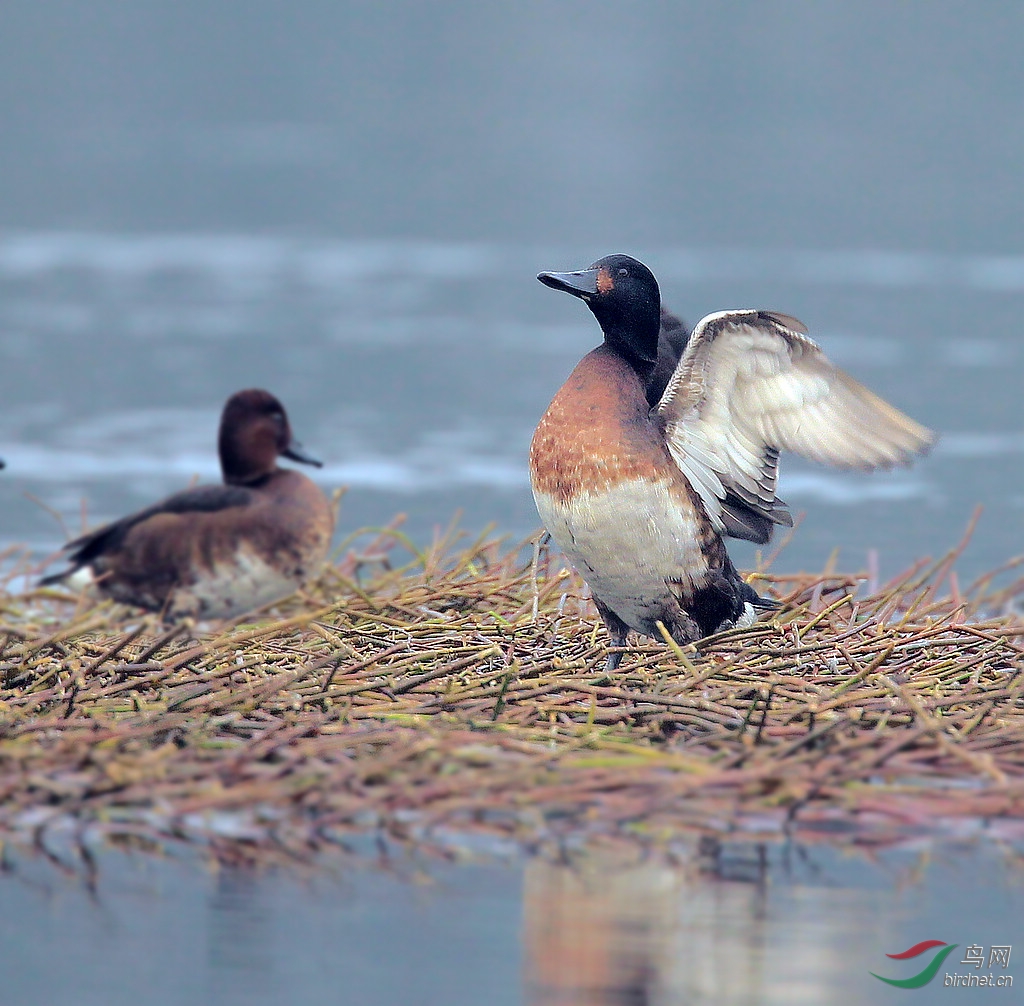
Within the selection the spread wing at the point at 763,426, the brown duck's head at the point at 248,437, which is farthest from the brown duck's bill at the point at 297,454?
the spread wing at the point at 763,426

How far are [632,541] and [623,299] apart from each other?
0.81 metres

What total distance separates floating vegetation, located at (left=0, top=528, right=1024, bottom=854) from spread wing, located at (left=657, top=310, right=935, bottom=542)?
421 mm

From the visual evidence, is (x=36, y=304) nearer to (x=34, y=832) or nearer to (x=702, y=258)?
(x=702, y=258)

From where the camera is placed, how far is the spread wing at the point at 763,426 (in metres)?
5.55

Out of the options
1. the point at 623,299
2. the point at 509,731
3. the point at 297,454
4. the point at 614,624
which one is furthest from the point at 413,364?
the point at 509,731

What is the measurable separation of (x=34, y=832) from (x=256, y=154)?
49429 mm

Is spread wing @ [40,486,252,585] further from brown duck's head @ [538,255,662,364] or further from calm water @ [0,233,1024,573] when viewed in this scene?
brown duck's head @ [538,255,662,364]

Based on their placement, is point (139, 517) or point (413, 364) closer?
point (139, 517)

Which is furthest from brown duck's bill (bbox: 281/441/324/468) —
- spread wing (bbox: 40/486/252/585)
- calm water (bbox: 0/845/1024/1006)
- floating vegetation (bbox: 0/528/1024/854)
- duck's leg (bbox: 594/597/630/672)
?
calm water (bbox: 0/845/1024/1006)

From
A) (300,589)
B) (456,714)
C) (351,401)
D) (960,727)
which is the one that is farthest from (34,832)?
(351,401)

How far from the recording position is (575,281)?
5.74m

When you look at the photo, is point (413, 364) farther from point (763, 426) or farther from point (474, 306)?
point (763, 426)

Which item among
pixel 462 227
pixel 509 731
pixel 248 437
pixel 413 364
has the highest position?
pixel 462 227

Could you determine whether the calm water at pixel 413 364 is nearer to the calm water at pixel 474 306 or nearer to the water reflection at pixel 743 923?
the calm water at pixel 474 306
